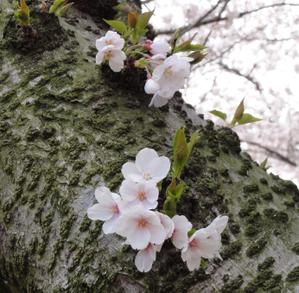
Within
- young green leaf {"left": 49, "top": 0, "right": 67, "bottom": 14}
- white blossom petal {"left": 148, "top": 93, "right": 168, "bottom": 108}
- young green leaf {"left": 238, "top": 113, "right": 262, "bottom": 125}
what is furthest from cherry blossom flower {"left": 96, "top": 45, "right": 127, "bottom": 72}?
young green leaf {"left": 238, "top": 113, "right": 262, "bottom": 125}

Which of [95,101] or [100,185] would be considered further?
[95,101]

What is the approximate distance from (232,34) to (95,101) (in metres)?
5.60

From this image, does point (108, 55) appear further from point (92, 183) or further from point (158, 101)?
point (92, 183)

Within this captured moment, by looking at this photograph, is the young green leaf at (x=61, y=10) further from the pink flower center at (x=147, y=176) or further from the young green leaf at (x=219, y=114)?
the pink flower center at (x=147, y=176)

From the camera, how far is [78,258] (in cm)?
82

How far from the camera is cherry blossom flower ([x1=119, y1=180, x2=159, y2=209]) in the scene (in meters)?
0.76

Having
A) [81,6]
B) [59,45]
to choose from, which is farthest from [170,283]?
[81,6]

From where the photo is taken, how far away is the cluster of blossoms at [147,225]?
0.74 meters

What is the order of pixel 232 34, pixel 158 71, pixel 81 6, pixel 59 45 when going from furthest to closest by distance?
pixel 232 34 → pixel 81 6 → pixel 59 45 → pixel 158 71

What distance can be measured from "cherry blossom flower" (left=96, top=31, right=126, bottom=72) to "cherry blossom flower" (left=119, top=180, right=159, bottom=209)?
1.32ft

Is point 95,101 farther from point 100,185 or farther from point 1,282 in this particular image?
point 1,282

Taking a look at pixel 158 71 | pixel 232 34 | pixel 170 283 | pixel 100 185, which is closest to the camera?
pixel 170 283

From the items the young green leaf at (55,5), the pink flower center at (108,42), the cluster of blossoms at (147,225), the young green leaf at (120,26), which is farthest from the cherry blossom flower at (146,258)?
the young green leaf at (55,5)

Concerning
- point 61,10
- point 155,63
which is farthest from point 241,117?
point 61,10
